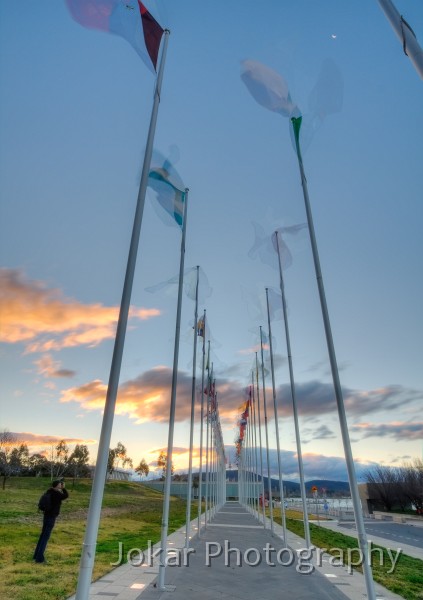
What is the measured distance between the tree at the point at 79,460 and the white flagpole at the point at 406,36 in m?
102

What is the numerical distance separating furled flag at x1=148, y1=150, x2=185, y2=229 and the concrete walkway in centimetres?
863

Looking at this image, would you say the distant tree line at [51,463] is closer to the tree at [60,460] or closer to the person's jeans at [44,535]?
the tree at [60,460]

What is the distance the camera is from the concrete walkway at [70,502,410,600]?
7.45 metres

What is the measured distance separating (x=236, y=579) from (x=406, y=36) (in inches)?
427

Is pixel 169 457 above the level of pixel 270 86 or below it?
below

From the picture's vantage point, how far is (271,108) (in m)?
8.35

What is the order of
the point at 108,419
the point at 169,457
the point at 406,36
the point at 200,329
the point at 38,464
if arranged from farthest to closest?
the point at 38,464 → the point at 200,329 → the point at 169,457 → the point at 406,36 → the point at 108,419

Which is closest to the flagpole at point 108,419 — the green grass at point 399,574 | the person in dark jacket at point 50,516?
the person in dark jacket at point 50,516

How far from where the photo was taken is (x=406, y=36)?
5.16 metres

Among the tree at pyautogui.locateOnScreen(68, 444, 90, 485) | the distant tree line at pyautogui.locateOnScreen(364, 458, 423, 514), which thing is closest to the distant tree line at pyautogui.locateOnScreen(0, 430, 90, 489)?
the tree at pyautogui.locateOnScreen(68, 444, 90, 485)

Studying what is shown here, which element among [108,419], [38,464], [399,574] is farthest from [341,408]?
[38,464]

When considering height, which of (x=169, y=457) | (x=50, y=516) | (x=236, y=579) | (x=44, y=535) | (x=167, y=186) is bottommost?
(x=236, y=579)

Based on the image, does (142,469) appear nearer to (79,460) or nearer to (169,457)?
(79,460)

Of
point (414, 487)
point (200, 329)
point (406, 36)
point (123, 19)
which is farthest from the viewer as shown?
point (414, 487)
